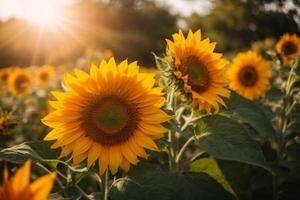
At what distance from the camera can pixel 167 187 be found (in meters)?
2.08

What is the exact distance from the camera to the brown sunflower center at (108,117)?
215cm

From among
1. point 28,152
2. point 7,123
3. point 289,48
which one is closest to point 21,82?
point 7,123

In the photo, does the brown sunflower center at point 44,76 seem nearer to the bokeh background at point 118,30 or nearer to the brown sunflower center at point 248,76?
the brown sunflower center at point 248,76

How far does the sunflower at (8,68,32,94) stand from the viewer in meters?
6.47

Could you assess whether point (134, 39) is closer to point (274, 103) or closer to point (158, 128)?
point (274, 103)

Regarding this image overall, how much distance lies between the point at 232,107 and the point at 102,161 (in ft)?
3.32

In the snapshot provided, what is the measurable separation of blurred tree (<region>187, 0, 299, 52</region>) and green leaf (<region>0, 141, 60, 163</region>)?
18273mm

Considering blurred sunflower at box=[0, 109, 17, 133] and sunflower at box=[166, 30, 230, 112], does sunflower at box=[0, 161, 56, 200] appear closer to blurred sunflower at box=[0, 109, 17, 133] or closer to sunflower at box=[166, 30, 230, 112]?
sunflower at box=[166, 30, 230, 112]

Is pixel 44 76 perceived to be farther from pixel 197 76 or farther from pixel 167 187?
pixel 167 187

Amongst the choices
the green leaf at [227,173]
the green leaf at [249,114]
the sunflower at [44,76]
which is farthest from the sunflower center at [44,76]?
the green leaf at [227,173]

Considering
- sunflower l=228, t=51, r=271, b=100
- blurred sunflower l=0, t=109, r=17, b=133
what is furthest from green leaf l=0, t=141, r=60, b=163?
sunflower l=228, t=51, r=271, b=100

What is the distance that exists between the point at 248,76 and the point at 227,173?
1.87 m

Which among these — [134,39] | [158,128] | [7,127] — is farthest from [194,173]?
[134,39]

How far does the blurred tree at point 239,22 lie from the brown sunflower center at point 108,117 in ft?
59.7
